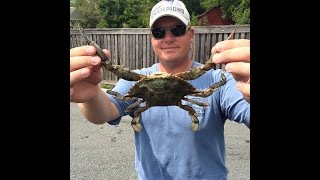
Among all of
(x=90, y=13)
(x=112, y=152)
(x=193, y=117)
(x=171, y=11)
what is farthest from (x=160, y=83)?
(x=90, y=13)

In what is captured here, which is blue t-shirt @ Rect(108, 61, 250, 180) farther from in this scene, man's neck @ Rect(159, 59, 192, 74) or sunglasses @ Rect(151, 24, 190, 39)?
sunglasses @ Rect(151, 24, 190, 39)

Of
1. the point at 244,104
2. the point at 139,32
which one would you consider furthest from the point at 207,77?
the point at 139,32

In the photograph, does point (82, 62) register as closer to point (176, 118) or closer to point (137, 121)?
point (137, 121)
